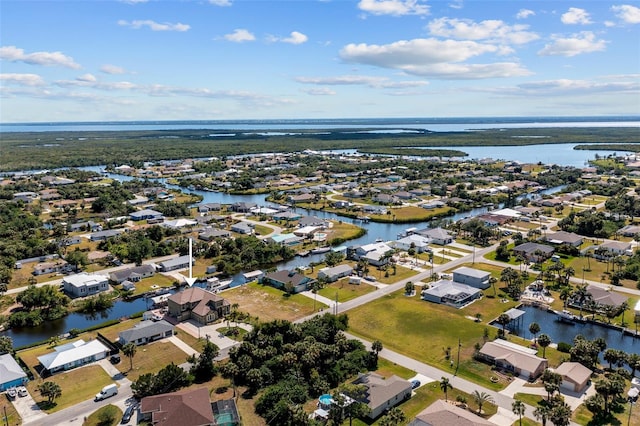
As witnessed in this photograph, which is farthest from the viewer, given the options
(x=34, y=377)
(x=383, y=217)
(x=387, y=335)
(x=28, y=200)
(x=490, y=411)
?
(x=28, y=200)

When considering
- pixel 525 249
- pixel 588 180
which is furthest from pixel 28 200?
pixel 588 180

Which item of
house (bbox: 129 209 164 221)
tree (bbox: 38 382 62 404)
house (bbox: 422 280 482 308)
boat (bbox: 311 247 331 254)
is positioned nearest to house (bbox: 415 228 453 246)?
boat (bbox: 311 247 331 254)

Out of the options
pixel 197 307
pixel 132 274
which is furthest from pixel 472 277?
pixel 132 274

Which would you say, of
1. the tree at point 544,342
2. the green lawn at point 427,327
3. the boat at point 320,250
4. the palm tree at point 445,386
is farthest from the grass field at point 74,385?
the boat at point 320,250

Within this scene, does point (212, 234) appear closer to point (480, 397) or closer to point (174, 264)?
point (174, 264)

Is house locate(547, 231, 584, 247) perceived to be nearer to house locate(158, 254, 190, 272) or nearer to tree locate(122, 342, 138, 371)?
house locate(158, 254, 190, 272)

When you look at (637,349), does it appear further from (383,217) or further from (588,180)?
(588,180)
